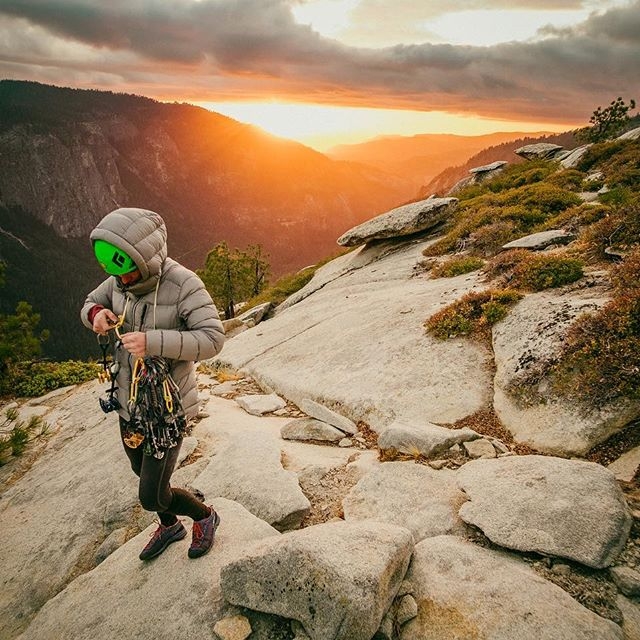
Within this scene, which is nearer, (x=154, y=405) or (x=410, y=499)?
(x=154, y=405)

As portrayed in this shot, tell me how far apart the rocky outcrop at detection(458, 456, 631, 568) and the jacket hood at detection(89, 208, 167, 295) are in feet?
14.2

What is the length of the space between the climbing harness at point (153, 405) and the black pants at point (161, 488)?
0.46 ft

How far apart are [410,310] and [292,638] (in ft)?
26.8

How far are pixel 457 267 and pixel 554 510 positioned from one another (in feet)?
30.9

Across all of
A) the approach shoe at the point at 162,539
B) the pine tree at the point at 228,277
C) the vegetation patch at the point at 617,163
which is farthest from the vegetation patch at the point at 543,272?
the pine tree at the point at 228,277

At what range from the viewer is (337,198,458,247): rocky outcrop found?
18078mm

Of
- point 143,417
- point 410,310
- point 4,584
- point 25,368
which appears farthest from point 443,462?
point 25,368

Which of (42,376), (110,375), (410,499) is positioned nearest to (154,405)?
(110,375)

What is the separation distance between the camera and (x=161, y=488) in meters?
4.28

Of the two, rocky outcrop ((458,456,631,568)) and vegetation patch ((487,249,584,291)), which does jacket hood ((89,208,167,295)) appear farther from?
vegetation patch ((487,249,584,291))

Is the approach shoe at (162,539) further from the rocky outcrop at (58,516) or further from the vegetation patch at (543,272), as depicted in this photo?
the vegetation patch at (543,272)

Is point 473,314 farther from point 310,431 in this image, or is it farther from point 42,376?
point 42,376

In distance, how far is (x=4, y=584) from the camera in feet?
18.9

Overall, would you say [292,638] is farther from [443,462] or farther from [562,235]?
[562,235]
